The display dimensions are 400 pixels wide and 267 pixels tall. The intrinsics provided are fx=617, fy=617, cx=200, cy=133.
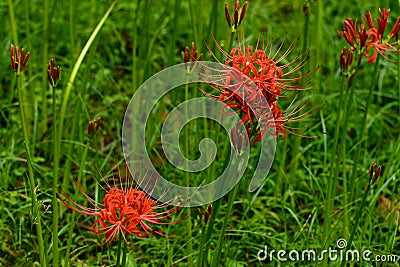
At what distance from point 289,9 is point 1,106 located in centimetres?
224

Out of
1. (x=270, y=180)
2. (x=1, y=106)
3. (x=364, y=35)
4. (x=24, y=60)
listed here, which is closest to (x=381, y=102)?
(x=270, y=180)

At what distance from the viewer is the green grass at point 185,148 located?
2.32 m

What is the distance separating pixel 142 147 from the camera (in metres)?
2.80

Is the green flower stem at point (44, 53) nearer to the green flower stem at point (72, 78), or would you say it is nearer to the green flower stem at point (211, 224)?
the green flower stem at point (72, 78)

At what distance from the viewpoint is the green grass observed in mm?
2318

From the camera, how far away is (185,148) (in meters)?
2.26

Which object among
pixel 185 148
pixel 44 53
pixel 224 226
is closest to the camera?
pixel 224 226
